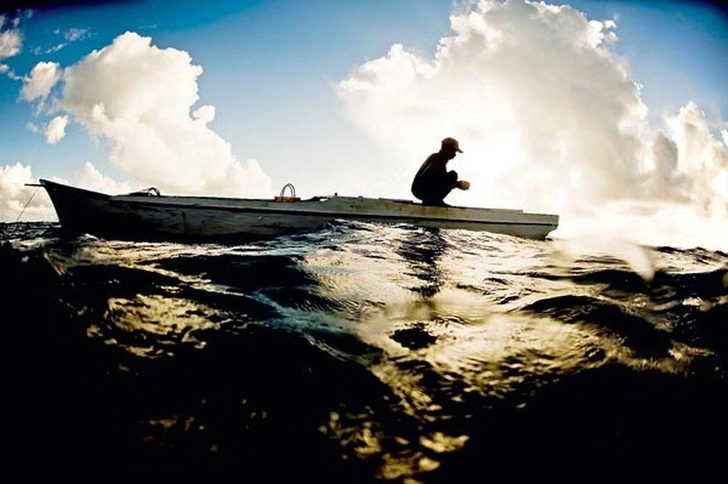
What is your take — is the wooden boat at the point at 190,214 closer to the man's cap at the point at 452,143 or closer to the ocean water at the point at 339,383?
the man's cap at the point at 452,143

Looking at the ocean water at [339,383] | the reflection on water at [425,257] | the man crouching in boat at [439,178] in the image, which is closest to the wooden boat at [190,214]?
the man crouching in boat at [439,178]

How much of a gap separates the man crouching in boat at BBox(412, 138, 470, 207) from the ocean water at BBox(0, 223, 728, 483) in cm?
648

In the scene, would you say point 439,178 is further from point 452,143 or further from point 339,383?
point 339,383

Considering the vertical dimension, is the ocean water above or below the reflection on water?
below

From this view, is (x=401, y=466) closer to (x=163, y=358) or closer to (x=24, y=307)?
(x=163, y=358)

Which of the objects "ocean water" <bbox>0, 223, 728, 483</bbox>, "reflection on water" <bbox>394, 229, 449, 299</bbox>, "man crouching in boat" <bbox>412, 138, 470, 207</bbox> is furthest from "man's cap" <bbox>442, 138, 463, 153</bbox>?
"ocean water" <bbox>0, 223, 728, 483</bbox>

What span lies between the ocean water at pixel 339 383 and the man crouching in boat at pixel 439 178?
21.3 feet

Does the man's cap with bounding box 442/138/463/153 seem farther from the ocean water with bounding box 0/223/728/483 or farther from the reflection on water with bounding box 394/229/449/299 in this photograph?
the ocean water with bounding box 0/223/728/483

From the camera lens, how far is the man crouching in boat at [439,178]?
912 cm

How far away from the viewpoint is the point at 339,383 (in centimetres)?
157

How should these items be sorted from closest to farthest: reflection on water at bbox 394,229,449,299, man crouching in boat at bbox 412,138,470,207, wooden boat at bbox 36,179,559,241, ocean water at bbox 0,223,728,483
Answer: ocean water at bbox 0,223,728,483, reflection on water at bbox 394,229,449,299, wooden boat at bbox 36,179,559,241, man crouching in boat at bbox 412,138,470,207

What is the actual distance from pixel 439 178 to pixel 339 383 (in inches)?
317

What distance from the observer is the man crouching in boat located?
29.9ft

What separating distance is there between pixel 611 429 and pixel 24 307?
2.43 meters
